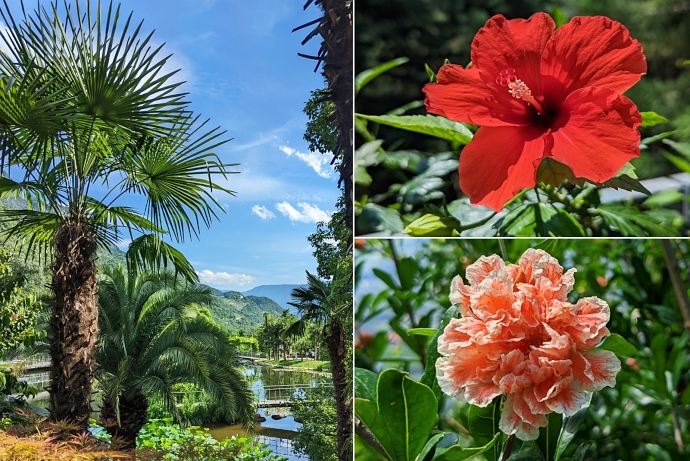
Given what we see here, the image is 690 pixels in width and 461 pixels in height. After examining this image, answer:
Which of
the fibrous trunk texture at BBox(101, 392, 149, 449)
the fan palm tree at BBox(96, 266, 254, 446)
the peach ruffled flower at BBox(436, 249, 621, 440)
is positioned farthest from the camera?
the fan palm tree at BBox(96, 266, 254, 446)

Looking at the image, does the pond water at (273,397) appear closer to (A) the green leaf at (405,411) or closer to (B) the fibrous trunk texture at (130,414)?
(B) the fibrous trunk texture at (130,414)

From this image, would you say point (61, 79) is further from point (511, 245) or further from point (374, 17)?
point (511, 245)

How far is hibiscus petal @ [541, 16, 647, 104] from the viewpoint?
646 mm

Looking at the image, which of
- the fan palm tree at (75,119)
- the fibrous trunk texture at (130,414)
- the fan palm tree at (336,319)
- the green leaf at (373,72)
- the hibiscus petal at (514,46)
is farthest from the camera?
the fibrous trunk texture at (130,414)

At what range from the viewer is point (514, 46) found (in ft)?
2.17

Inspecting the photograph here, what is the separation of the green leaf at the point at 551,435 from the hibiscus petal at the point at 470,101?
0.34 m

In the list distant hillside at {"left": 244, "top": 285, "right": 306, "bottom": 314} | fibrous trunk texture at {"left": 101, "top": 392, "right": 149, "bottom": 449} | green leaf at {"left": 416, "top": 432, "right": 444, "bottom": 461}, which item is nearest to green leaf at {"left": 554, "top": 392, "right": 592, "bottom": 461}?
green leaf at {"left": 416, "top": 432, "right": 444, "bottom": 461}

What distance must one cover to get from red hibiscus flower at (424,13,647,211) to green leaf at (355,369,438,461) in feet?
0.76

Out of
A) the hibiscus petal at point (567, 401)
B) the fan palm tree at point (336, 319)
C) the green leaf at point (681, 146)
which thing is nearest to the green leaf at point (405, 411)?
the hibiscus petal at point (567, 401)

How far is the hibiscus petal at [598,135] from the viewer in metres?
0.62

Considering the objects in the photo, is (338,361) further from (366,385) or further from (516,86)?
(516,86)

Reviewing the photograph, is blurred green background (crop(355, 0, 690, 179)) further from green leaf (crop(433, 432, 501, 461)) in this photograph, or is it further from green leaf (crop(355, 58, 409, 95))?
green leaf (crop(433, 432, 501, 461))

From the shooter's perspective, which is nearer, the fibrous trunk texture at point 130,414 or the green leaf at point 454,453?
the green leaf at point 454,453

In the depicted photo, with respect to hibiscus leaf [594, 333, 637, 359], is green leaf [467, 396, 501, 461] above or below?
below
